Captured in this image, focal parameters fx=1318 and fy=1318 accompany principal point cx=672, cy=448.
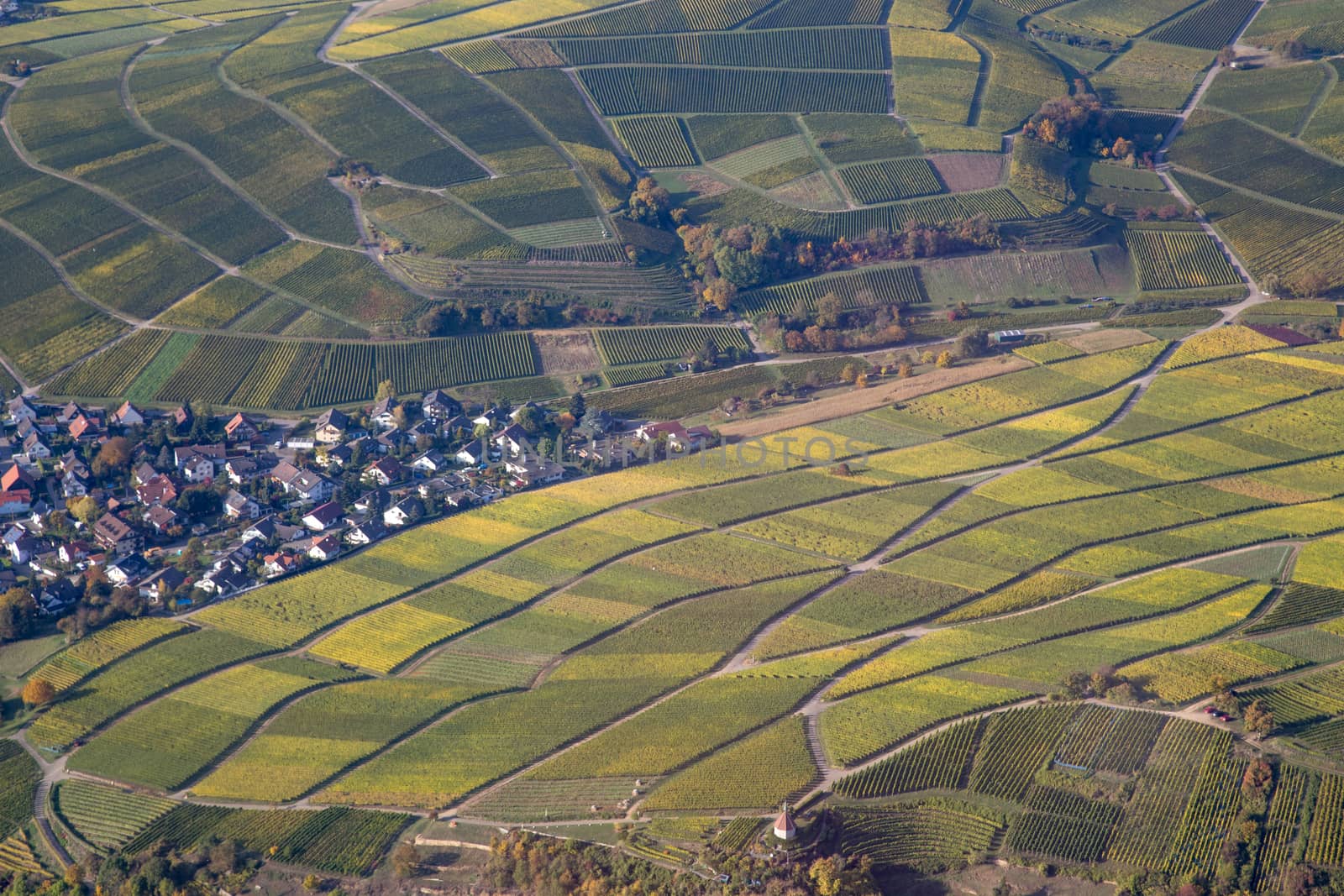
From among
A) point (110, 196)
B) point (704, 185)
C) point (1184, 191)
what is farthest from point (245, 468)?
point (1184, 191)

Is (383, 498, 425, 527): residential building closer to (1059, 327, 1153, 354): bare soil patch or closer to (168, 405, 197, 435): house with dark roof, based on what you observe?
(168, 405, 197, 435): house with dark roof

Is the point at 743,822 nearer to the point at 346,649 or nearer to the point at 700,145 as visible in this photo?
the point at 346,649

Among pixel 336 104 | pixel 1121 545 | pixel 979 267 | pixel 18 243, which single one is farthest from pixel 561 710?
pixel 336 104

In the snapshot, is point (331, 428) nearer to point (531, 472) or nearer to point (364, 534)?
point (364, 534)

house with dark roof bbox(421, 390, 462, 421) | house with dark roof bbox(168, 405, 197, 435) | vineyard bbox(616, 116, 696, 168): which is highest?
vineyard bbox(616, 116, 696, 168)

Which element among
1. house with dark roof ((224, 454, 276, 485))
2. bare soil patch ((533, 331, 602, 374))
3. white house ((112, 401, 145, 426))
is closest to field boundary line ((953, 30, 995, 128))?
bare soil patch ((533, 331, 602, 374))

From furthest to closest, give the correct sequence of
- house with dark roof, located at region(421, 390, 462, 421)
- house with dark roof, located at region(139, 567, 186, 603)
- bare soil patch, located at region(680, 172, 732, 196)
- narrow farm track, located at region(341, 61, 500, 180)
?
bare soil patch, located at region(680, 172, 732, 196), narrow farm track, located at region(341, 61, 500, 180), house with dark roof, located at region(421, 390, 462, 421), house with dark roof, located at region(139, 567, 186, 603)
